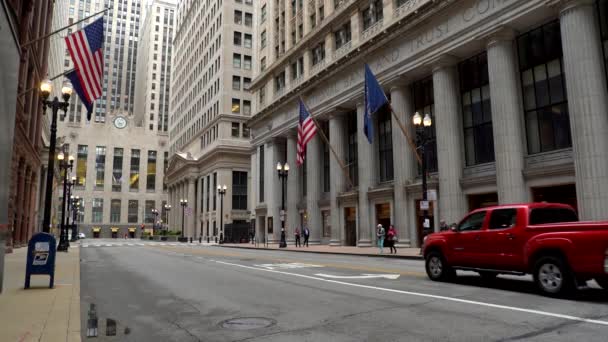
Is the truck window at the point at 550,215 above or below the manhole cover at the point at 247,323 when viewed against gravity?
above

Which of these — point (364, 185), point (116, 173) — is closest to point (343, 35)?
point (364, 185)

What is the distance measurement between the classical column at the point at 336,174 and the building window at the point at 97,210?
303 ft

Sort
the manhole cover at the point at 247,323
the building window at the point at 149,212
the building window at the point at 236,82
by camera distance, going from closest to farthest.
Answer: the manhole cover at the point at 247,323, the building window at the point at 236,82, the building window at the point at 149,212

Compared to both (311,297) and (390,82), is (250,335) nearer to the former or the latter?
(311,297)

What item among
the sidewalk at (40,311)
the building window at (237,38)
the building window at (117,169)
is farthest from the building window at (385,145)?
the building window at (117,169)

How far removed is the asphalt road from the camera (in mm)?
6387

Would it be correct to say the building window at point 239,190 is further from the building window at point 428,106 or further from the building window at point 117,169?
the building window at point 117,169

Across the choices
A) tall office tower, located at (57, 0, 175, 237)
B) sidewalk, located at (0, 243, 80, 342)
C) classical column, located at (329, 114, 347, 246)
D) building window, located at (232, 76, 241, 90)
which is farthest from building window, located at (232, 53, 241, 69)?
Result: sidewalk, located at (0, 243, 80, 342)

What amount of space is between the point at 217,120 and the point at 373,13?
150ft

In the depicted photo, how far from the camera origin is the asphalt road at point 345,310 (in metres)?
6.39

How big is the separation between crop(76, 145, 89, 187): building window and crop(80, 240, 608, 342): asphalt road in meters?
113

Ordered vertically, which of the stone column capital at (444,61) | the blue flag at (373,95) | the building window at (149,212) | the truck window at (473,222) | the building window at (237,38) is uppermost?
the building window at (237,38)

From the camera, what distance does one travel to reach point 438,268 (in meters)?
12.2

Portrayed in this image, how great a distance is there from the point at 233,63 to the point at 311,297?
73.2 m
